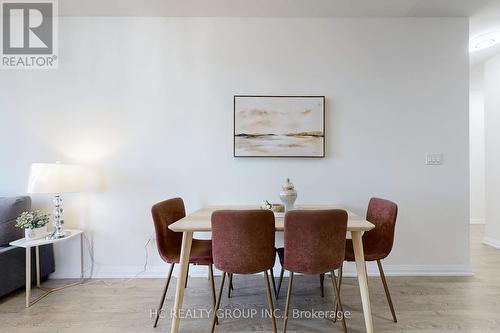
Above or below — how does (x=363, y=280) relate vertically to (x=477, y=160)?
below

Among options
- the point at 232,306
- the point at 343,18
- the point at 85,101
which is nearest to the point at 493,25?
the point at 343,18

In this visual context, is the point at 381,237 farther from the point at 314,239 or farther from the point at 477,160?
the point at 477,160

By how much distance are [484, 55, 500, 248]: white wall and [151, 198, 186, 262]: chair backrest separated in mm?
4118

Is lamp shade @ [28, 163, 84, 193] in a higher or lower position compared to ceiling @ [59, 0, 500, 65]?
lower

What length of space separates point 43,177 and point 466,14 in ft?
13.9

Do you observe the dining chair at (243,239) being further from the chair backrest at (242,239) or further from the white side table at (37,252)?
the white side table at (37,252)

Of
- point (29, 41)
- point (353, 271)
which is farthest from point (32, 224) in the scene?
point (353, 271)

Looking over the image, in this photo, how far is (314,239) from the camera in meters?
1.50

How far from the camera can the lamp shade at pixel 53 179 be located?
204 centimetres

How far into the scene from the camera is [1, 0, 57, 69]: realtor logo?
2.46m

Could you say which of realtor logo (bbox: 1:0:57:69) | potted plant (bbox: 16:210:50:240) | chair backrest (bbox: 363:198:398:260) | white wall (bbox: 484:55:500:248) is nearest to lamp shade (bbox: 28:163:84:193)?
potted plant (bbox: 16:210:50:240)

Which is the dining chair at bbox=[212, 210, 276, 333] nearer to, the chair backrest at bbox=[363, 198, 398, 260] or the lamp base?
the chair backrest at bbox=[363, 198, 398, 260]

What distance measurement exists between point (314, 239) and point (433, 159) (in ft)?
6.08

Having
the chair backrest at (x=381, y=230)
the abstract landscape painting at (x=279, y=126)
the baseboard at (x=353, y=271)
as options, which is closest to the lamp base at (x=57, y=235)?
the baseboard at (x=353, y=271)
